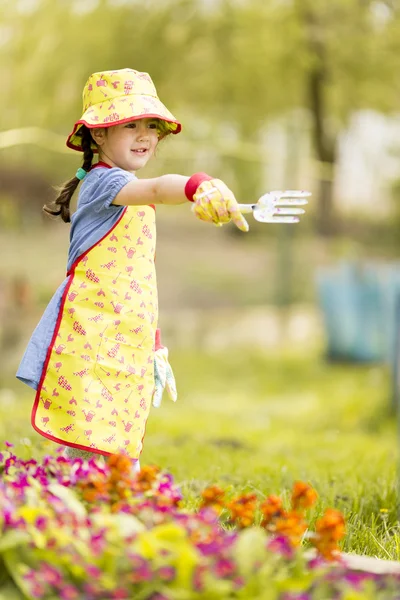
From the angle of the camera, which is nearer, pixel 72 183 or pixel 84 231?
pixel 84 231

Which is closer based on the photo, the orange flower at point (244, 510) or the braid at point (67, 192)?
the orange flower at point (244, 510)

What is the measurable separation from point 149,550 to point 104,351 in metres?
0.91

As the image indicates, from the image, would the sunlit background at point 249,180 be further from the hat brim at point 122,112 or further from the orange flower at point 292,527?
the orange flower at point 292,527

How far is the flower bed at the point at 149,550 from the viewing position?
1591 millimetres

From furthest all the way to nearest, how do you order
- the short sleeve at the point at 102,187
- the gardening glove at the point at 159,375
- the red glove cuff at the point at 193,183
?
the gardening glove at the point at 159,375, the short sleeve at the point at 102,187, the red glove cuff at the point at 193,183

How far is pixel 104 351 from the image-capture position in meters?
2.46

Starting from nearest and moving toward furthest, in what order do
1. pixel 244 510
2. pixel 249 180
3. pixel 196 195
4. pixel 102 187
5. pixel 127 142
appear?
pixel 244 510
pixel 196 195
pixel 102 187
pixel 127 142
pixel 249 180

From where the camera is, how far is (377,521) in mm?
3039

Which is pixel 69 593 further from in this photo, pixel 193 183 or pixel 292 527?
pixel 193 183

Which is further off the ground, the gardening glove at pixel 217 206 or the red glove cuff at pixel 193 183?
the red glove cuff at pixel 193 183

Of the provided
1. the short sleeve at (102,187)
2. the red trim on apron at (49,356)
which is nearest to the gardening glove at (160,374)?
the red trim on apron at (49,356)

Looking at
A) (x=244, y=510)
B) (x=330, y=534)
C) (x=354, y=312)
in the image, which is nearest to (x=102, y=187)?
(x=244, y=510)

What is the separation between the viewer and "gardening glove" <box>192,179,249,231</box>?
6.56ft

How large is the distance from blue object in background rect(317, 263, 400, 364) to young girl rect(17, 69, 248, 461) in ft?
23.2
